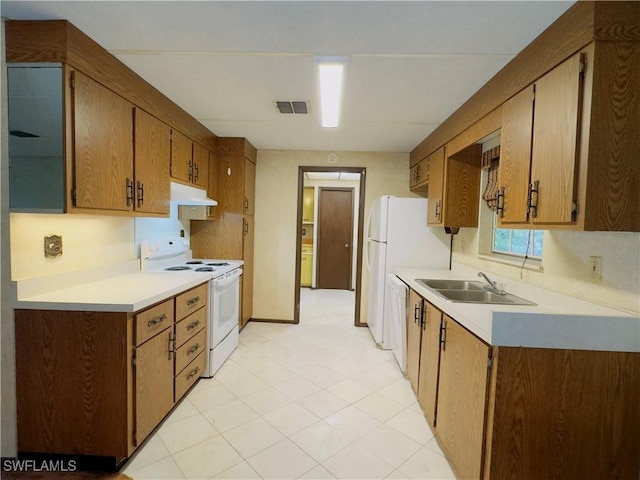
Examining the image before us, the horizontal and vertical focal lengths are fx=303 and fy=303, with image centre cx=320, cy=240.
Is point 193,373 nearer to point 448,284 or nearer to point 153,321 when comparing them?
point 153,321

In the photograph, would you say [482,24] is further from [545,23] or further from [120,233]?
[120,233]

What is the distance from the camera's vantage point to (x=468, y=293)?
240cm

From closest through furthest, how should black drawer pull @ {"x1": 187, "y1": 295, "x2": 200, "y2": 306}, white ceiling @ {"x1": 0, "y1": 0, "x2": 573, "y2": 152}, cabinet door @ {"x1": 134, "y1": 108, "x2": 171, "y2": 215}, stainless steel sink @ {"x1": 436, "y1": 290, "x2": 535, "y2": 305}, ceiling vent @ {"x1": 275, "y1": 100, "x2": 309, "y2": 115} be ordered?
white ceiling @ {"x1": 0, "y1": 0, "x2": 573, "y2": 152} < stainless steel sink @ {"x1": 436, "y1": 290, "x2": 535, "y2": 305} < cabinet door @ {"x1": 134, "y1": 108, "x2": 171, "y2": 215} < black drawer pull @ {"x1": 187, "y1": 295, "x2": 200, "y2": 306} < ceiling vent @ {"x1": 275, "y1": 100, "x2": 309, "y2": 115}

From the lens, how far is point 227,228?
12.0 ft

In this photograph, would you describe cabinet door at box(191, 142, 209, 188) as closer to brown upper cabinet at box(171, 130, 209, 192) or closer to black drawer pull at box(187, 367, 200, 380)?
brown upper cabinet at box(171, 130, 209, 192)

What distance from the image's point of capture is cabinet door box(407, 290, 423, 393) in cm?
238

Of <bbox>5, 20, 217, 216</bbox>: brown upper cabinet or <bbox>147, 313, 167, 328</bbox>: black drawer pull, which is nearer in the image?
<bbox>5, 20, 217, 216</bbox>: brown upper cabinet

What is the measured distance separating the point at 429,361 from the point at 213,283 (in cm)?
185

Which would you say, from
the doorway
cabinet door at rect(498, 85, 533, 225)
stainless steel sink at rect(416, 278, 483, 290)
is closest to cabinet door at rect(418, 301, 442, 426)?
stainless steel sink at rect(416, 278, 483, 290)

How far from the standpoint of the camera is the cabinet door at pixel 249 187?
3.70 meters

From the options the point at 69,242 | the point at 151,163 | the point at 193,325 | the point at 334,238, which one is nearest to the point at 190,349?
the point at 193,325

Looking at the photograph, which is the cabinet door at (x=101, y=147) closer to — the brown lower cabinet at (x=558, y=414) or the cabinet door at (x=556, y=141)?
the brown lower cabinet at (x=558, y=414)

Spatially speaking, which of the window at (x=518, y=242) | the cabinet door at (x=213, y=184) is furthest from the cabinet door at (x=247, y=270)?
the window at (x=518, y=242)

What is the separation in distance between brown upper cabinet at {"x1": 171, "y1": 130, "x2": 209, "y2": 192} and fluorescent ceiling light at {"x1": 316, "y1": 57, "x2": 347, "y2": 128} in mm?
1306
